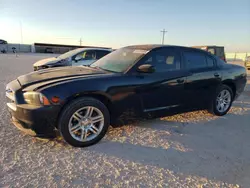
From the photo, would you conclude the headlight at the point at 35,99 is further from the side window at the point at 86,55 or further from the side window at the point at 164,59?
the side window at the point at 86,55

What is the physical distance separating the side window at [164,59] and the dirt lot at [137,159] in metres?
1.13

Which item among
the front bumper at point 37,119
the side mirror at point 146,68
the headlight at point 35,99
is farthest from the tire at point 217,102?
the headlight at point 35,99

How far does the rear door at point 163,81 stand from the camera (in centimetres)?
341

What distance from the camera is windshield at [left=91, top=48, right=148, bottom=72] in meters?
3.48

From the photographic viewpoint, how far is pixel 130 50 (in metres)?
4.00

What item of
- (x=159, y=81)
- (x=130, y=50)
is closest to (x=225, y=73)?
(x=159, y=81)

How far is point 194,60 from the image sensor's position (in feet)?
13.6

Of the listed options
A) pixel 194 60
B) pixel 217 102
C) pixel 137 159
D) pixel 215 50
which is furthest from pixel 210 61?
pixel 215 50

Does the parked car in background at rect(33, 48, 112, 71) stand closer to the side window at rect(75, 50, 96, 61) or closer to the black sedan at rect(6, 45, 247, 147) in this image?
the side window at rect(75, 50, 96, 61)

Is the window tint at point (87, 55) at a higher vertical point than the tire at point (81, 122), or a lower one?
higher

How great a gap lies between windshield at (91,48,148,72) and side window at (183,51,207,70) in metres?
1.00

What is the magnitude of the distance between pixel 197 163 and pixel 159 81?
1.48m

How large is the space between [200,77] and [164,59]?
2.98 ft

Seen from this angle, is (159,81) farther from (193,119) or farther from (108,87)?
(193,119)
